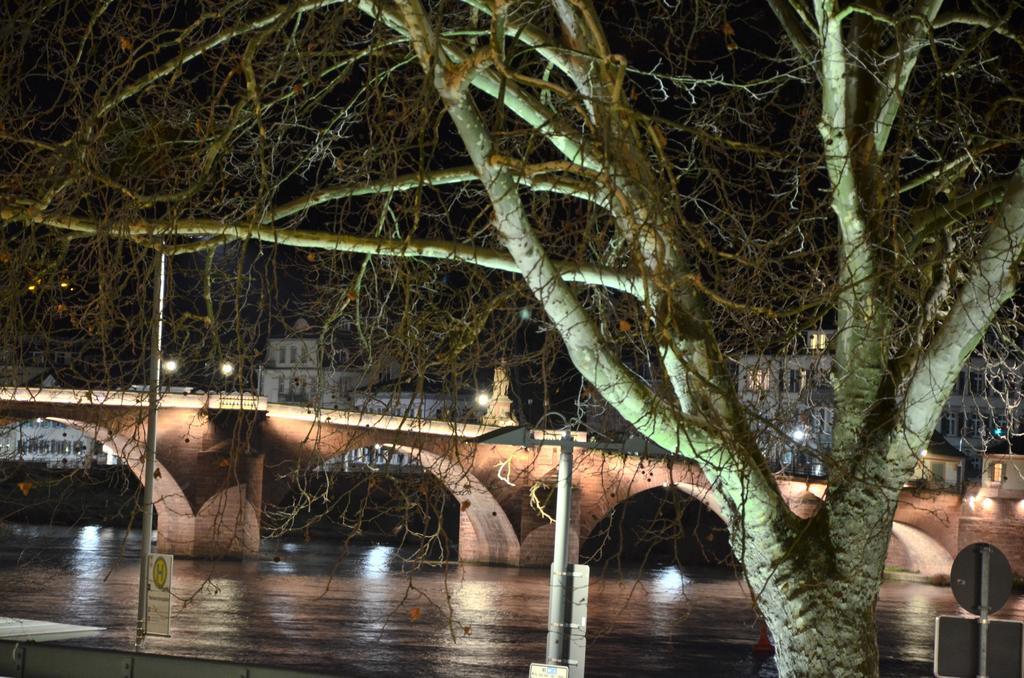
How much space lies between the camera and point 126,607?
33.2 meters

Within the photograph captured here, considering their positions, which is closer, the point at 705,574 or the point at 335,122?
the point at 335,122

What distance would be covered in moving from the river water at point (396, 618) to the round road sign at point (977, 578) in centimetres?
949

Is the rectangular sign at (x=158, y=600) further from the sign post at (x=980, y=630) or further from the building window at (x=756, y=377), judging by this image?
the sign post at (x=980, y=630)

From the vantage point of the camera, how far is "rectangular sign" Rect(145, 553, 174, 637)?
15.1 m

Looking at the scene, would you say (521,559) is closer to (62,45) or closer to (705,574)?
(705,574)

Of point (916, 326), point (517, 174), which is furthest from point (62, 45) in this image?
point (916, 326)

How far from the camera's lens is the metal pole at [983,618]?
776 cm

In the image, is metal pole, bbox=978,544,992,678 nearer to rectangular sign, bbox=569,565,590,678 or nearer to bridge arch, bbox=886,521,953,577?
rectangular sign, bbox=569,565,590,678

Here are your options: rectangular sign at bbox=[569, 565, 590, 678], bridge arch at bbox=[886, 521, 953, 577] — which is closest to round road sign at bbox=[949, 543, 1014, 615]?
rectangular sign at bbox=[569, 565, 590, 678]

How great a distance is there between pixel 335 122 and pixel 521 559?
1913 inches

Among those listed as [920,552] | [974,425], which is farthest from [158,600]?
[974,425]

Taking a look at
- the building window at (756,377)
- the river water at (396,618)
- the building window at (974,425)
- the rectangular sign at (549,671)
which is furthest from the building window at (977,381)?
the river water at (396,618)

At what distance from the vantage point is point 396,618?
117 feet

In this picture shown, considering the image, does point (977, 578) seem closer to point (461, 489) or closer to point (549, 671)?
point (549, 671)
